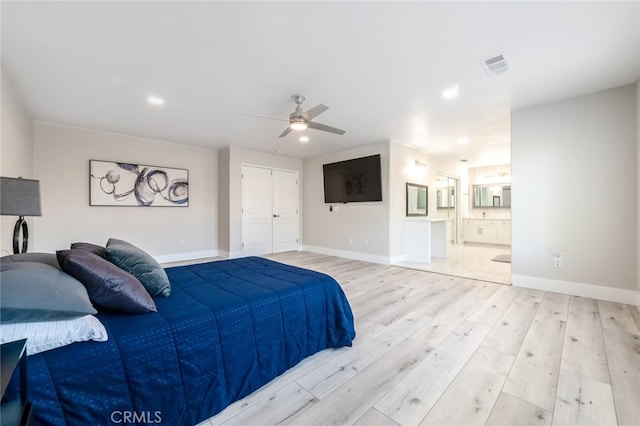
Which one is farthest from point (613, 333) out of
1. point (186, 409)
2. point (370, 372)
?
point (186, 409)

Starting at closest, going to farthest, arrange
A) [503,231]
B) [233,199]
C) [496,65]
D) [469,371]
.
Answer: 1. [469,371]
2. [496,65]
3. [233,199]
4. [503,231]

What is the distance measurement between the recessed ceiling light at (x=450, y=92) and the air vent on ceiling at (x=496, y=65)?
36 centimetres

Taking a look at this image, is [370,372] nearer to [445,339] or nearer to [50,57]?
[445,339]

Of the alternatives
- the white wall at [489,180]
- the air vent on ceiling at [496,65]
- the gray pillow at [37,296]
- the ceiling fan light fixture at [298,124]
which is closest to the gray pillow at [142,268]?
the gray pillow at [37,296]

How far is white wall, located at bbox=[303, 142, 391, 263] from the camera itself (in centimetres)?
529

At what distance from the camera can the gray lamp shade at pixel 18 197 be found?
5.77 ft

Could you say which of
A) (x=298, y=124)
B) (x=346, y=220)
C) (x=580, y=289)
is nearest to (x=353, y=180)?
(x=346, y=220)

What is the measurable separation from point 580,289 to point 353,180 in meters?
3.88

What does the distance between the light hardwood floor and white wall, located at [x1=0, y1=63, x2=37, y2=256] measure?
309 cm

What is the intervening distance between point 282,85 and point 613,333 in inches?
153

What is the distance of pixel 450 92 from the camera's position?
3.07 m

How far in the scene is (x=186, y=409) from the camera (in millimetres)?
1323

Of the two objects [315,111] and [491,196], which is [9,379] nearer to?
[315,111]

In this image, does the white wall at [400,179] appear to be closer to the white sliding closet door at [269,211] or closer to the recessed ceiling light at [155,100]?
the white sliding closet door at [269,211]
